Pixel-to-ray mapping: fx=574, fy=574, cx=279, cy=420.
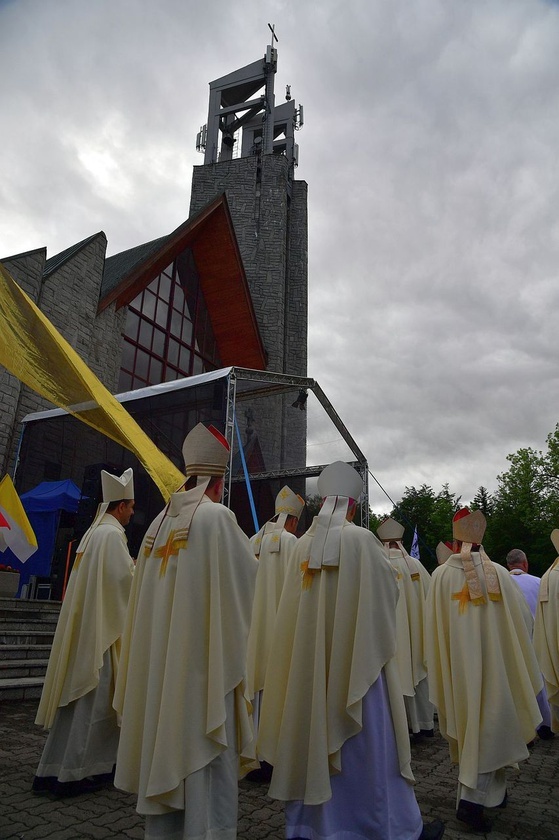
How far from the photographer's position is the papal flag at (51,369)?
449 cm

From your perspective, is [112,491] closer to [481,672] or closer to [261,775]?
[261,775]

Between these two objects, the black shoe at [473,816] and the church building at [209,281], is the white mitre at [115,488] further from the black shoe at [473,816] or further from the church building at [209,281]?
the church building at [209,281]

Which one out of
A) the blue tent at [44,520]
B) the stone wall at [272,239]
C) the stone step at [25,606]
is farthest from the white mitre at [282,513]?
the stone wall at [272,239]

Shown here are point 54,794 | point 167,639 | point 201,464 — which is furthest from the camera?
point 54,794

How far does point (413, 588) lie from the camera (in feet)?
22.7

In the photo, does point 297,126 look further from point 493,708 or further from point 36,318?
point 493,708

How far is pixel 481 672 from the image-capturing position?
12.9 feet

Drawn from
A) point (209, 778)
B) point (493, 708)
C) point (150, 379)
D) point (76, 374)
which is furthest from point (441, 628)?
point (150, 379)

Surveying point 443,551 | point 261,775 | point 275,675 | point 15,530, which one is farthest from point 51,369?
point 443,551

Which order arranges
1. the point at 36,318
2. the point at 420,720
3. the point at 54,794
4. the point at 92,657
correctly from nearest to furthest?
1. the point at 54,794
2. the point at 92,657
3. the point at 36,318
4. the point at 420,720

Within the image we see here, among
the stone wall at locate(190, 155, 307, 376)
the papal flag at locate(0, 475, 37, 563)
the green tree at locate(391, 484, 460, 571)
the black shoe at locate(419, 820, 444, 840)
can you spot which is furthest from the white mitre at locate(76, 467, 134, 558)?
the green tree at locate(391, 484, 460, 571)

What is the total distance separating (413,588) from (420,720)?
142 centimetres

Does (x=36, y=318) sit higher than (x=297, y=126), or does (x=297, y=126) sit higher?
(x=297, y=126)

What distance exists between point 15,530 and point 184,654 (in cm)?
681
